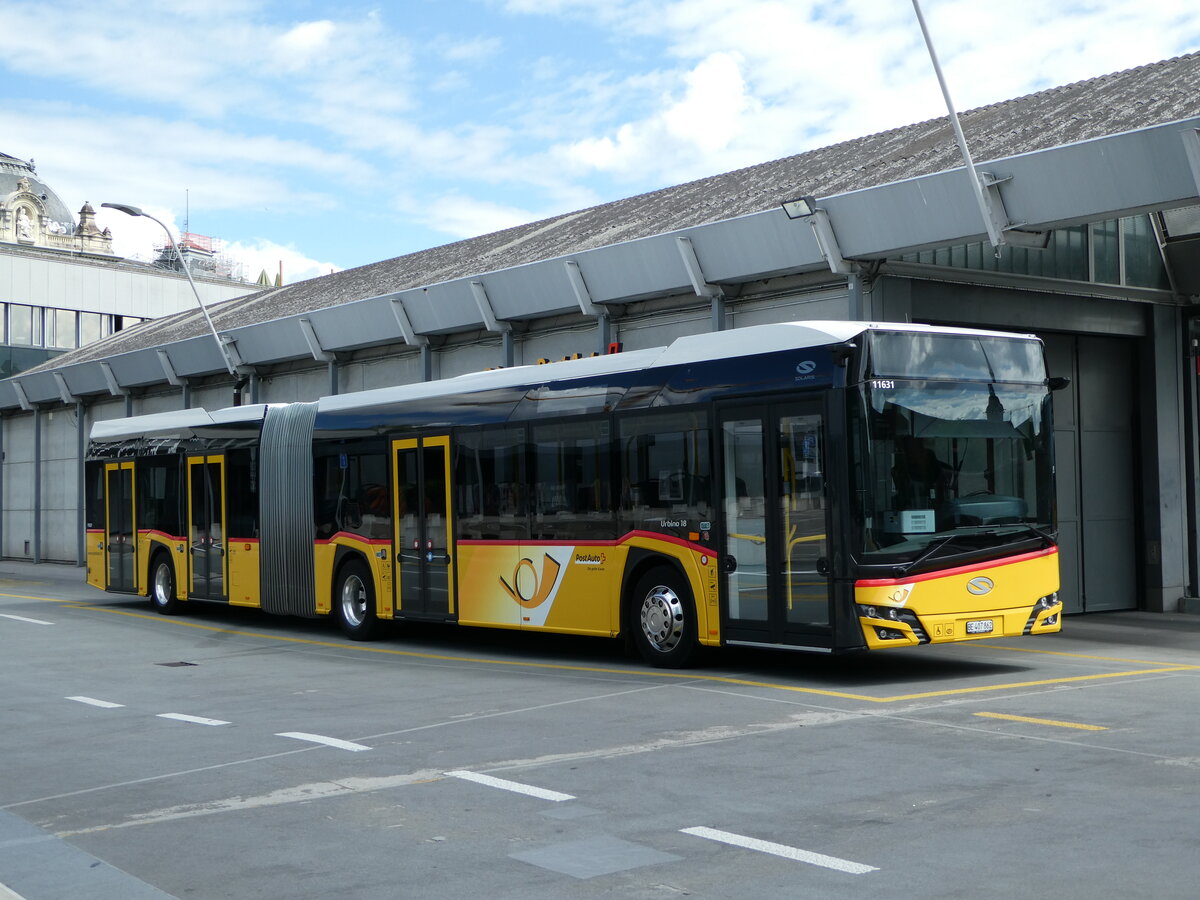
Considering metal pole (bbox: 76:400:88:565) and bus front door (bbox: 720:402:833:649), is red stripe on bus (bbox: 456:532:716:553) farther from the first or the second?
metal pole (bbox: 76:400:88:565)

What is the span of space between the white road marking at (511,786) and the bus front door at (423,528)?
8358 mm

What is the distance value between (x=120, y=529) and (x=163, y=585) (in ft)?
5.89

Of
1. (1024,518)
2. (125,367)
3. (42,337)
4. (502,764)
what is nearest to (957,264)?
(1024,518)

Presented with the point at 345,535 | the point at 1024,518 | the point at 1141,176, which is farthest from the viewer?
the point at 345,535

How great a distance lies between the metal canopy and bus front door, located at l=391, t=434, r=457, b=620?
17.4ft

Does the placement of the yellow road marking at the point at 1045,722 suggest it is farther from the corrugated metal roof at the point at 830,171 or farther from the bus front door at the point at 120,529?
the bus front door at the point at 120,529

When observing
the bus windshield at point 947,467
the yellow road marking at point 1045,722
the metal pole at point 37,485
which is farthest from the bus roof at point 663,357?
the metal pole at point 37,485

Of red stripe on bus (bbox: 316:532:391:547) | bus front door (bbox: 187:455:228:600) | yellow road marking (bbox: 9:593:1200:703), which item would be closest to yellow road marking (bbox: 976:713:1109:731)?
yellow road marking (bbox: 9:593:1200:703)

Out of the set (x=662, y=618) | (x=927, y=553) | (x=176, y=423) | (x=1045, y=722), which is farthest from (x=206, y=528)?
(x=1045, y=722)

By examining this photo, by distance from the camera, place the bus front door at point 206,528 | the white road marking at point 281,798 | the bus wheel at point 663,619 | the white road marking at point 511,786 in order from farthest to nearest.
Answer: the bus front door at point 206,528
the bus wheel at point 663,619
the white road marking at point 511,786
the white road marking at point 281,798

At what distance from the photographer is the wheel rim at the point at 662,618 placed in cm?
1423

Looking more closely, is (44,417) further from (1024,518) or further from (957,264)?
(1024,518)

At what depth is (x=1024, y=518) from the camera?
13.5 m

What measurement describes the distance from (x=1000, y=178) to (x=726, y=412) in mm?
5737
